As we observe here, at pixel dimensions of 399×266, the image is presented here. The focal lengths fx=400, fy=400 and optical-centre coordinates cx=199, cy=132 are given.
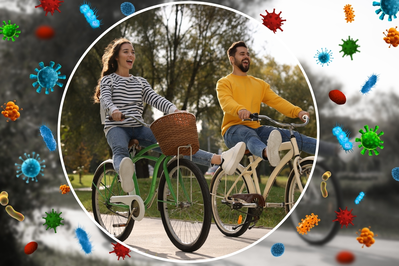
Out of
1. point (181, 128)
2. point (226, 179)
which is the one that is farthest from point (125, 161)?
point (226, 179)

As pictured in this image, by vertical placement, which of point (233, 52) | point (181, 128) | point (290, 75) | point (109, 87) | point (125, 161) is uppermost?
point (290, 75)

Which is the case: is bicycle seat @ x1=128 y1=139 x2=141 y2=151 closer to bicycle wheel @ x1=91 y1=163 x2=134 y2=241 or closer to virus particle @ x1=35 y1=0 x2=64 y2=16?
bicycle wheel @ x1=91 y1=163 x2=134 y2=241

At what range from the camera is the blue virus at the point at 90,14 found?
4.44 m

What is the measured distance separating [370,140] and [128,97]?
2.42m

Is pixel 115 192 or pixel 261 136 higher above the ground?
pixel 261 136

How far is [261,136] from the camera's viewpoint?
4.06 metres

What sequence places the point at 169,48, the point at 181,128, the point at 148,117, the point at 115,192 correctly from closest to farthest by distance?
the point at 181,128, the point at 115,192, the point at 148,117, the point at 169,48

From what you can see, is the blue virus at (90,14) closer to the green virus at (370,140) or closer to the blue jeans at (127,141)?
the blue jeans at (127,141)

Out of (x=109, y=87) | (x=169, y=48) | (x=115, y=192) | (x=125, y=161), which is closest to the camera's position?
(x=125, y=161)

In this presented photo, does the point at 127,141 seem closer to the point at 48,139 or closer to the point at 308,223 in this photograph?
the point at 48,139

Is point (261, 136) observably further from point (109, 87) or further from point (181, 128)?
point (109, 87)

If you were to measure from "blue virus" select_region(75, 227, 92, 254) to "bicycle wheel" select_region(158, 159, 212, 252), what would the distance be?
42.5 inches

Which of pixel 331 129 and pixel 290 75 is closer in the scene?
pixel 331 129

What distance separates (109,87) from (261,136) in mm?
1618
